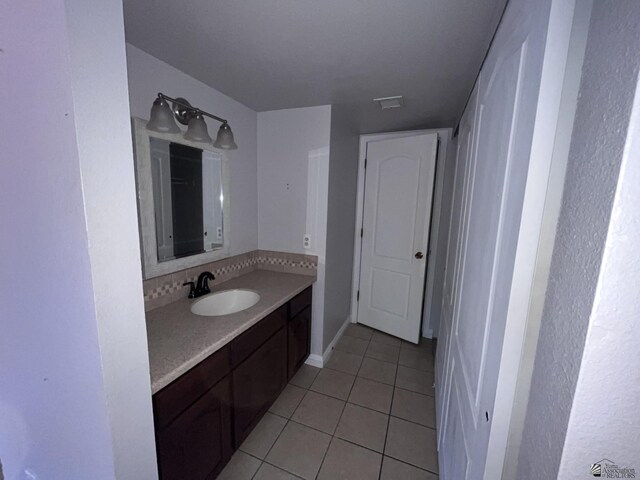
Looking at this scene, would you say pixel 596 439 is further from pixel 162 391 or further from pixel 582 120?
pixel 162 391

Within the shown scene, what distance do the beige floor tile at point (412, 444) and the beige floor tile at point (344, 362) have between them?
21.5 inches

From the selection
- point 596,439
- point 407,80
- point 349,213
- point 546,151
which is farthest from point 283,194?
point 596,439

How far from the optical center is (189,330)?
3.90 feet

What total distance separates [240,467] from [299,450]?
0.33 metres

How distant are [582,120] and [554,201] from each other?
0.15 metres

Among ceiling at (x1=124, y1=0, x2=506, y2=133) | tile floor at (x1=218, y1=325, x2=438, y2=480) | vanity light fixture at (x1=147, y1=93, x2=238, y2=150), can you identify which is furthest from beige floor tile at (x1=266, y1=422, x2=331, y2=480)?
ceiling at (x1=124, y1=0, x2=506, y2=133)

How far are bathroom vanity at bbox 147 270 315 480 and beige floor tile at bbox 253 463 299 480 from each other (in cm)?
19

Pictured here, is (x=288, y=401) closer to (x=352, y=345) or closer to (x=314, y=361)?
(x=314, y=361)

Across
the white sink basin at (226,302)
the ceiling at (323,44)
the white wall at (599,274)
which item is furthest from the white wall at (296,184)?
the white wall at (599,274)

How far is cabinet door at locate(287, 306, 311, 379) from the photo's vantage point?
6.05 ft

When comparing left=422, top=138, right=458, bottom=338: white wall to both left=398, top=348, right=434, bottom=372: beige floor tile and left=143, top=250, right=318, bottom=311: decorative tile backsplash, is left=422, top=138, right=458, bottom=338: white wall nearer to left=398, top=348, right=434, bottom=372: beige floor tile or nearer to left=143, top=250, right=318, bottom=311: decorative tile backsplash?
left=398, top=348, right=434, bottom=372: beige floor tile

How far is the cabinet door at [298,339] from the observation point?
6.05ft

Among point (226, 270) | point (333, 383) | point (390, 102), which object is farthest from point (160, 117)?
point (333, 383)

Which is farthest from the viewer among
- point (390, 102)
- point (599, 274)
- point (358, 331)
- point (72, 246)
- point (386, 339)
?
point (358, 331)
